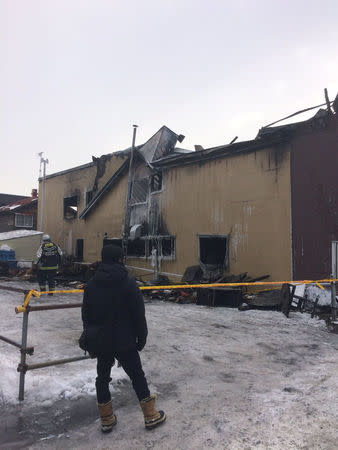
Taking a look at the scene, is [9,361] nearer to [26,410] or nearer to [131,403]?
[26,410]

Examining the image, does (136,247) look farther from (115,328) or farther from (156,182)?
(115,328)

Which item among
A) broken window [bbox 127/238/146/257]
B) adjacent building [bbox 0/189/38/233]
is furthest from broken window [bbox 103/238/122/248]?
adjacent building [bbox 0/189/38/233]

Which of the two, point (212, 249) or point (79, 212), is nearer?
point (212, 249)

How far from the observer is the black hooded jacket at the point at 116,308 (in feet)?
10.4

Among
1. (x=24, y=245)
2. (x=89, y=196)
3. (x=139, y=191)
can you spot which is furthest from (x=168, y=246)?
(x=24, y=245)

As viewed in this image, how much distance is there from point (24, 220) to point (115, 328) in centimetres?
3085

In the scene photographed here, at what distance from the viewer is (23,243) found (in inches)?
736

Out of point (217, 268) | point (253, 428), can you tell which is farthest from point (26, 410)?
point (217, 268)

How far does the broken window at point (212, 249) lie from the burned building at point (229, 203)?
0.04 m

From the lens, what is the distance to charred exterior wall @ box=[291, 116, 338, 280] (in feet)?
30.8

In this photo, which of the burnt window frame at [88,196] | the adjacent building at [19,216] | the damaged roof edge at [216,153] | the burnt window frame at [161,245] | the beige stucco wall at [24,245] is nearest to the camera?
the damaged roof edge at [216,153]

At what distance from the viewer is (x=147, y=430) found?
3.26m

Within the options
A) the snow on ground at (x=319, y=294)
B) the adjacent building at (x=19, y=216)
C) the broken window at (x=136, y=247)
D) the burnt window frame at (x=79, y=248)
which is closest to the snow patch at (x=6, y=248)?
the burnt window frame at (x=79, y=248)

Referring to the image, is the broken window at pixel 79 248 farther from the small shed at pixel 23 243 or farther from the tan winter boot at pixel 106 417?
the tan winter boot at pixel 106 417
